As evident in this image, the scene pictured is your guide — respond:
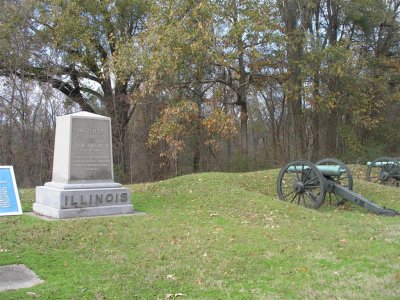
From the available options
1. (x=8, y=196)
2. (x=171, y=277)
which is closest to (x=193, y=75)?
(x=8, y=196)

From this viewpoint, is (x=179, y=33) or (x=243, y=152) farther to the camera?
(x=243, y=152)

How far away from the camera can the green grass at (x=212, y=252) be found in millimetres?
5285

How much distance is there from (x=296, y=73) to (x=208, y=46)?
4409 millimetres

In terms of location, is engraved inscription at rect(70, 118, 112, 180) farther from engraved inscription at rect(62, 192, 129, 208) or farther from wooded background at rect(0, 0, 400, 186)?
wooded background at rect(0, 0, 400, 186)

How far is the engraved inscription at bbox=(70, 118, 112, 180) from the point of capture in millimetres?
10188

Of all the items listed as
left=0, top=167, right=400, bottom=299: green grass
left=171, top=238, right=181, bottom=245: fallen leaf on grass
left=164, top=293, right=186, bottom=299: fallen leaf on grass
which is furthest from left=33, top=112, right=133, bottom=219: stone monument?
left=164, top=293, right=186, bottom=299: fallen leaf on grass

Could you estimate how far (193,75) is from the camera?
851 inches

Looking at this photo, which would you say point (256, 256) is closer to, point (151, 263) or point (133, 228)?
point (151, 263)

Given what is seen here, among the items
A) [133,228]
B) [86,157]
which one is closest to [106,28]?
[86,157]

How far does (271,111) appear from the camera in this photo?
34219 millimetres

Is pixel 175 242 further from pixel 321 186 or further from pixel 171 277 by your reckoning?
pixel 321 186

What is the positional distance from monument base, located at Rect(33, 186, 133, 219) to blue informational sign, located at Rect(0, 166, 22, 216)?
8.42ft

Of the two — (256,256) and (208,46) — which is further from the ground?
(208,46)

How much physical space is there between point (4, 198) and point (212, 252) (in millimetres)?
3018
